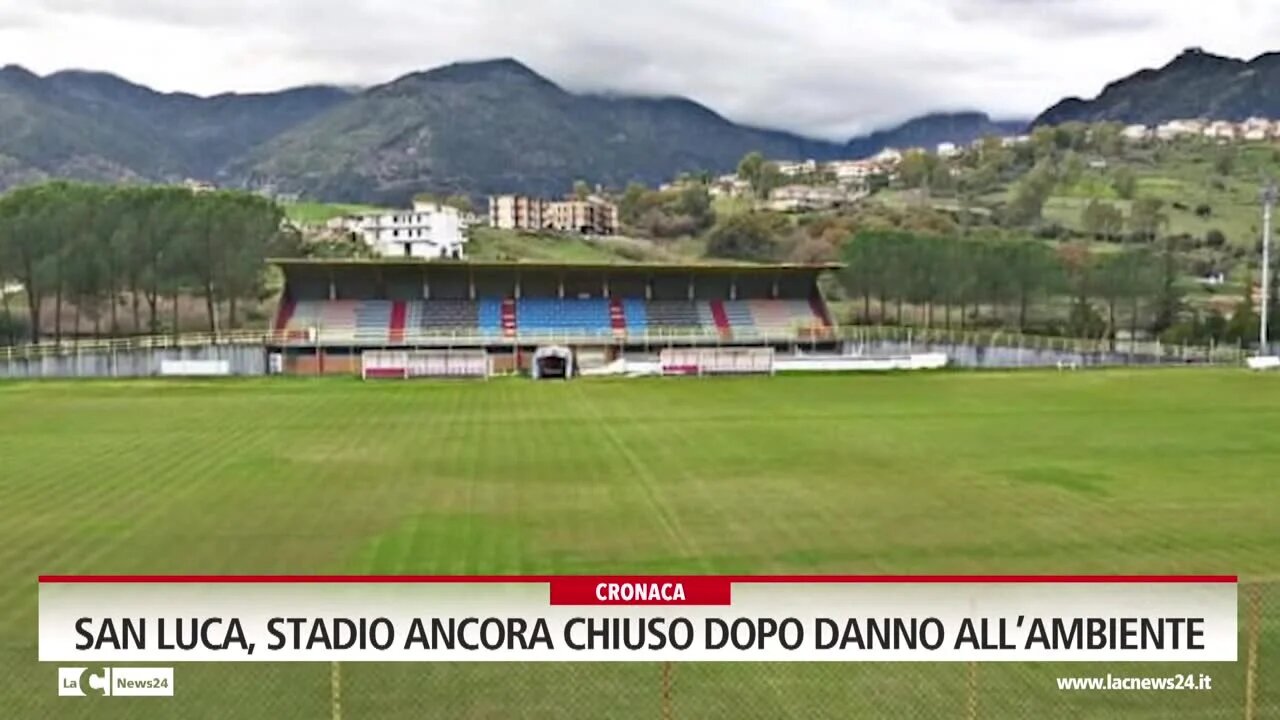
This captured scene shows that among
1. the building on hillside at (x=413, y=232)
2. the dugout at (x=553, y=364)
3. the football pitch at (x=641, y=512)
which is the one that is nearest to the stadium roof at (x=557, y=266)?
the dugout at (x=553, y=364)

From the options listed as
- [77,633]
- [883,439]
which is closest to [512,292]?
[883,439]

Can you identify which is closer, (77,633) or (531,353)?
(77,633)

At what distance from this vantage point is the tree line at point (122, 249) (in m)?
71.0

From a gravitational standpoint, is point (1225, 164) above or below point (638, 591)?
above

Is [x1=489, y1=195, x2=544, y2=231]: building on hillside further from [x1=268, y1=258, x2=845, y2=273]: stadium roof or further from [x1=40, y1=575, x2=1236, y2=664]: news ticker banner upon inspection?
[x1=40, y1=575, x2=1236, y2=664]: news ticker banner

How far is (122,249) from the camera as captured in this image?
72.2 metres

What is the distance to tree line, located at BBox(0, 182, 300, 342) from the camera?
7100 centimetres

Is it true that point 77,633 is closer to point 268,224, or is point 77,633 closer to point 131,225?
point 131,225

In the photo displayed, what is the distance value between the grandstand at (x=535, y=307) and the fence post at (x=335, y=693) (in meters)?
51.8

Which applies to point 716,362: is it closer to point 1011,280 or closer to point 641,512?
point 641,512

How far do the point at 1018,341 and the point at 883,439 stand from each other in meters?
39.5

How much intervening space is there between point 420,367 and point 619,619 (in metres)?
46.6

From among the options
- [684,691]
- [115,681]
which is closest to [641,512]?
[684,691]

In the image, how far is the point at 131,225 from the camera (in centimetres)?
7344
